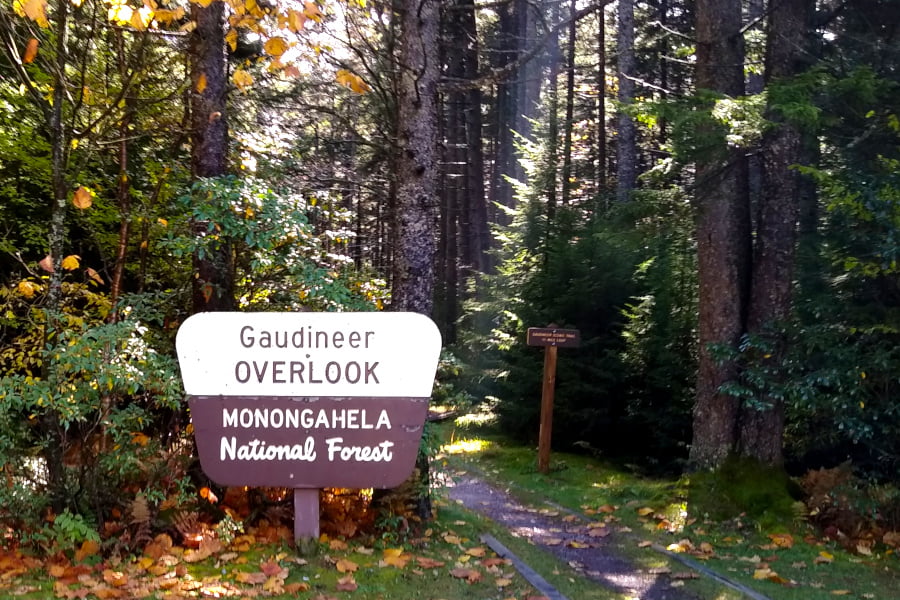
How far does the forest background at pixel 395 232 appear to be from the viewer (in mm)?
6750

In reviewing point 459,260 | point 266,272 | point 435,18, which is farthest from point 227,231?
point 459,260

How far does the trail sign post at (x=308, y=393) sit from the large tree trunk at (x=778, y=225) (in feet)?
18.3

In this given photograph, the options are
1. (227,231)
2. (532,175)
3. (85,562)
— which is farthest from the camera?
(532,175)

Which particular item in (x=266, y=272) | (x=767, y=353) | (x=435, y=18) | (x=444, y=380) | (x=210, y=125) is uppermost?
(x=435, y=18)

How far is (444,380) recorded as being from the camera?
2245 centimetres

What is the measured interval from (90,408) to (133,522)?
3.30 feet

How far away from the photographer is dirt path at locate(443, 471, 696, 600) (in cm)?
677

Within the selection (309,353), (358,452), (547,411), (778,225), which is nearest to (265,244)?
(309,353)

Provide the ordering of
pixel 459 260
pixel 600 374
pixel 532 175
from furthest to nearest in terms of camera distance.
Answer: pixel 459 260, pixel 532 175, pixel 600 374

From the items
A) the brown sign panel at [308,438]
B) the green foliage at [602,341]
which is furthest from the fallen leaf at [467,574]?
the green foliage at [602,341]

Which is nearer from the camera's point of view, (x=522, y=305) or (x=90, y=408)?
(x=90, y=408)

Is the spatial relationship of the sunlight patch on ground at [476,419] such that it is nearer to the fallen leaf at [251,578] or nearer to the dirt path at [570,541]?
the dirt path at [570,541]

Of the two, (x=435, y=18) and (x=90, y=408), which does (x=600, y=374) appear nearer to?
(x=435, y=18)

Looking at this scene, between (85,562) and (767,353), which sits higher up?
(767,353)
